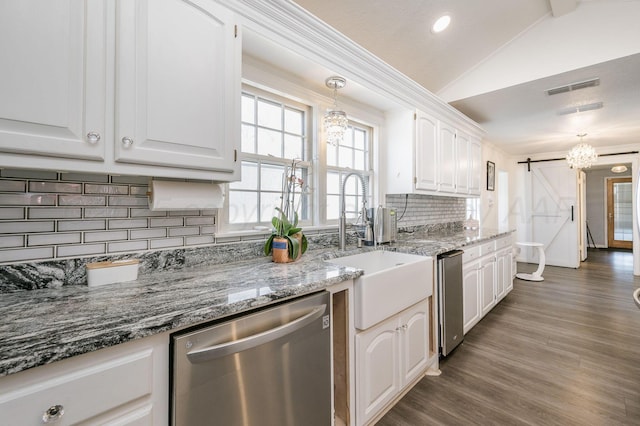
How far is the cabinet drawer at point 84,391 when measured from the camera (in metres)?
0.61

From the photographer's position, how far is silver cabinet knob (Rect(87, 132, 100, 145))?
3.18ft

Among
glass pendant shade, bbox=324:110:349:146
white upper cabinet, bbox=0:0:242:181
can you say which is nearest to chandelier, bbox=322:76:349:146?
glass pendant shade, bbox=324:110:349:146

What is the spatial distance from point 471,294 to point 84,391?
2833 mm

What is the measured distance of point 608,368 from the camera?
2131 mm

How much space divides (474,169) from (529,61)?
4.46 ft

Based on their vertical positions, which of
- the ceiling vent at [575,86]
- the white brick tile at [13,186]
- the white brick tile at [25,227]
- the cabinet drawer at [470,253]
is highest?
the ceiling vent at [575,86]

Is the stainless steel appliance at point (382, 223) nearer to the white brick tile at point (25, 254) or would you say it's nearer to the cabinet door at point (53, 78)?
the cabinet door at point (53, 78)

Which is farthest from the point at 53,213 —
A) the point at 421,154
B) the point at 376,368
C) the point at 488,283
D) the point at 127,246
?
the point at 488,283

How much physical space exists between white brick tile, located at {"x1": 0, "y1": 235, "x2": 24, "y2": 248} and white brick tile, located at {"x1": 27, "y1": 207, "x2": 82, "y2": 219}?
0.09m

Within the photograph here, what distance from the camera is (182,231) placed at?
58.4 inches

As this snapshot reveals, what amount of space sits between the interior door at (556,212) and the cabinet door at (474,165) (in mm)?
3171

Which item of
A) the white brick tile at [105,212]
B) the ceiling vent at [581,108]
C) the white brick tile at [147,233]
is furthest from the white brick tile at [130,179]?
the ceiling vent at [581,108]

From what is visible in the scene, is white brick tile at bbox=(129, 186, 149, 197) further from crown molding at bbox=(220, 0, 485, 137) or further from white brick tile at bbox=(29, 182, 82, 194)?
crown molding at bbox=(220, 0, 485, 137)

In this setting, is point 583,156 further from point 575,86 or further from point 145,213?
point 145,213
